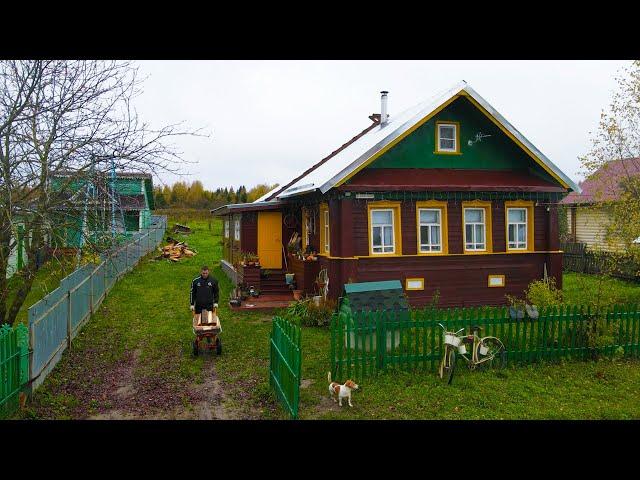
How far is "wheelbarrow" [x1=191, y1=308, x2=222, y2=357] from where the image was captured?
11008 mm

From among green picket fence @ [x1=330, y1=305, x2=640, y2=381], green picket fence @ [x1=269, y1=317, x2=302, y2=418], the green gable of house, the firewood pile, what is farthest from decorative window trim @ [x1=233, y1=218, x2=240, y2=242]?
green picket fence @ [x1=269, y1=317, x2=302, y2=418]

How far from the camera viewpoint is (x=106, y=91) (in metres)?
9.62

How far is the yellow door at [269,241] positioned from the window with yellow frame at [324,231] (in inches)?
175

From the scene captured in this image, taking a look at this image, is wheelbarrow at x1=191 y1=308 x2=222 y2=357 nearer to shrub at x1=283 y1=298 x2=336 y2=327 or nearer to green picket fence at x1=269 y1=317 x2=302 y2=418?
green picket fence at x1=269 y1=317 x2=302 y2=418

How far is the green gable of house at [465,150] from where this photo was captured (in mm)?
16062

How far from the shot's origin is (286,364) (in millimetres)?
7801

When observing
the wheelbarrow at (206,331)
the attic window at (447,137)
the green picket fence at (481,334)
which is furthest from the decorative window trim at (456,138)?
the wheelbarrow at (206,331)

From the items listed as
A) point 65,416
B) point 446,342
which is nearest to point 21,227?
point 65,416

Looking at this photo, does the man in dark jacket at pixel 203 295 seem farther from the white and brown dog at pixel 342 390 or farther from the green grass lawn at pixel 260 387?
the white and brown dog at pixel 342 390

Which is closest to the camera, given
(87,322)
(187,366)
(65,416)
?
(65,416)

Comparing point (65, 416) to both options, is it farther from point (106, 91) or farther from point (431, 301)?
point (431, 301)

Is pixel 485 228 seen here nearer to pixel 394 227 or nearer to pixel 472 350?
pixel 394 227

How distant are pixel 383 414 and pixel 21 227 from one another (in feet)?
22.0

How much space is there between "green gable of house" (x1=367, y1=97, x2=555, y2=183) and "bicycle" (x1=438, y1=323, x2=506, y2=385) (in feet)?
23.2
